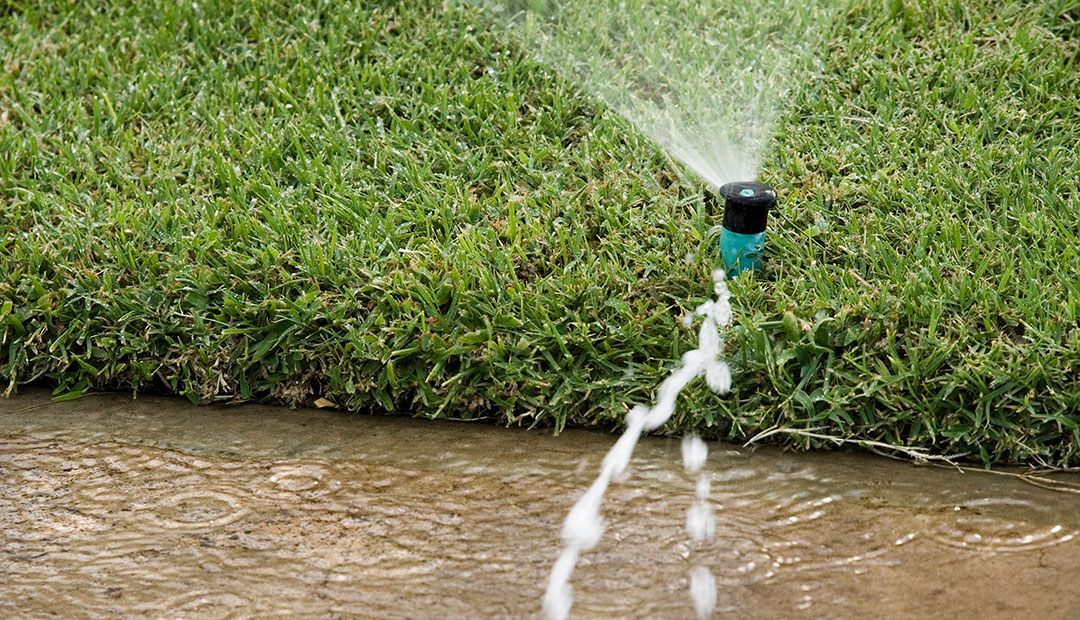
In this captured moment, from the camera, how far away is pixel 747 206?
2.83 m

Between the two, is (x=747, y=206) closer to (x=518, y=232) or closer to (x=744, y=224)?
(x=744, y=224)

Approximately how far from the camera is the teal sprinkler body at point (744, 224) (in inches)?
111

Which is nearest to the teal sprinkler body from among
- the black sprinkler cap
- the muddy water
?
the black sprinkler cap

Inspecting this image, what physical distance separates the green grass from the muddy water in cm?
16

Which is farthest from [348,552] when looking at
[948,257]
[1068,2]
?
[1068,2]

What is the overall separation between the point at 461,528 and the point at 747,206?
3.59ft

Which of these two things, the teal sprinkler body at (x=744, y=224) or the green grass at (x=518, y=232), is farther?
the teal sprinkler body at (x=744, y=224)

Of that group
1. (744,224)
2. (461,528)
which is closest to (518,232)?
(744,224)

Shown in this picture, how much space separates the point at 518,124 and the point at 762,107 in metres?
0.80

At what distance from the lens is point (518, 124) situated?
365 centimetres

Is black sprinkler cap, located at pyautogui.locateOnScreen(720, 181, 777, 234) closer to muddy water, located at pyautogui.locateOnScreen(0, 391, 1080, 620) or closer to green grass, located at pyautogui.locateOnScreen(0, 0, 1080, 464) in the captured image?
green grass, located at pyautogui.locateOnScreen(0, 0, 1080, 464)

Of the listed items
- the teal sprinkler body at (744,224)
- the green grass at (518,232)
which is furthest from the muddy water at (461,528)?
the teal sprinkler body at (744,224)

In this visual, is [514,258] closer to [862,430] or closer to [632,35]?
[862,430]

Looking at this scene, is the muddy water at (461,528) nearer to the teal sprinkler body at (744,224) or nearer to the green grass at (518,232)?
the green grass at (518,232)
